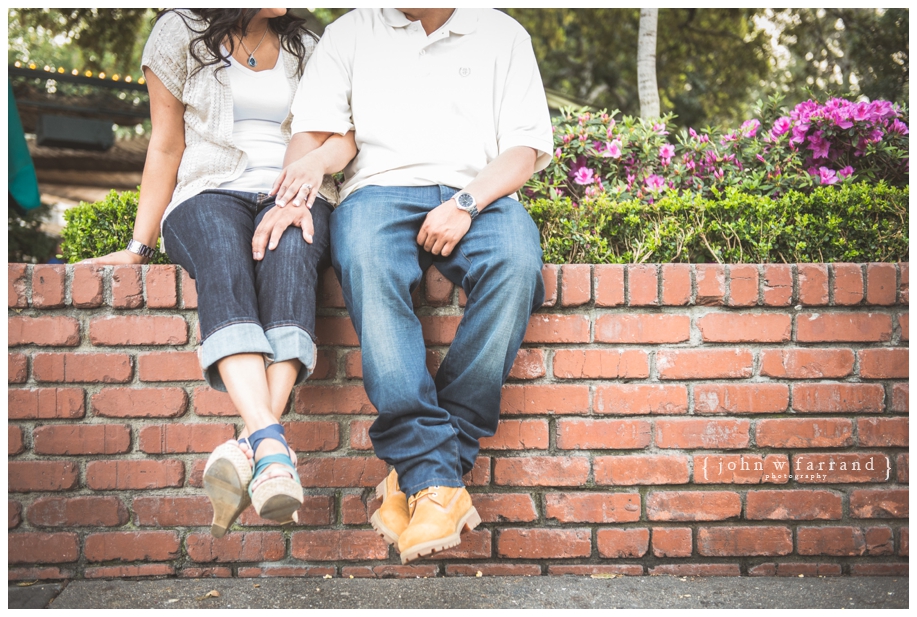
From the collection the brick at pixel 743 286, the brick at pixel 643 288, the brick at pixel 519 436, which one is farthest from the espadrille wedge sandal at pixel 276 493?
the brick at pixel 743 286

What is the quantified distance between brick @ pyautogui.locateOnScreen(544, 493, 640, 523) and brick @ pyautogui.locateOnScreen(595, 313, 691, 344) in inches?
17.6

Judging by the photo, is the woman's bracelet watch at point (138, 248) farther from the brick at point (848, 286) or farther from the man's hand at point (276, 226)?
the brick at point (848, 286)

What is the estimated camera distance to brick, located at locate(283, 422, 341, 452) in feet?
6.43

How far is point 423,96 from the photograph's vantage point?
2.01m

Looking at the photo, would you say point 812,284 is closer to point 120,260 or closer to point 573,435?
point 573,435

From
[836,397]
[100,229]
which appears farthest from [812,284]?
[100,229]

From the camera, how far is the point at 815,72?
11320mm

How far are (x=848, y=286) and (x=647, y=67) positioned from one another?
82.2 inches

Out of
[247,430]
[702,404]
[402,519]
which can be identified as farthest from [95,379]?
[702,404]

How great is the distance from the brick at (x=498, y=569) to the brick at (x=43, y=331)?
4.14ft

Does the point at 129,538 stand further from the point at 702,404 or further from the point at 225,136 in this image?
the point at 702,404

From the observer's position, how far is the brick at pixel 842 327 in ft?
6.44

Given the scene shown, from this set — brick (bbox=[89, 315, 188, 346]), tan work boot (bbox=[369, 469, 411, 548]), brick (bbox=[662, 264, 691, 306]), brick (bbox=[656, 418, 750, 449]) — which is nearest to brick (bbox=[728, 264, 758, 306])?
brick (bbox=[662, 264, 691, 306])

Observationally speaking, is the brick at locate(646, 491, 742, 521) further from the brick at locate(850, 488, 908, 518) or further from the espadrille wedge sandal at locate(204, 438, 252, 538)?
the espadrille wedge sandal at locate(204, 438, 252, 538)
